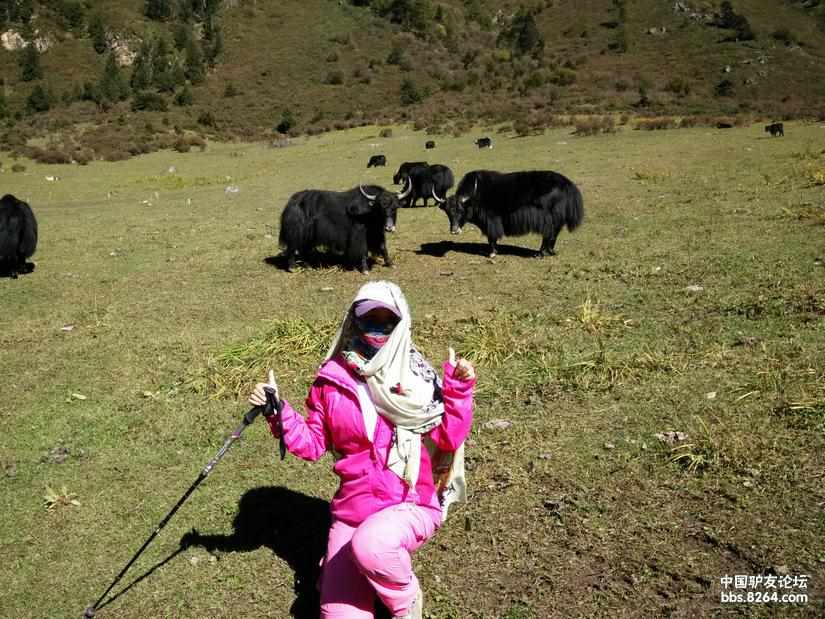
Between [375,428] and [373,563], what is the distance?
1.71 feet

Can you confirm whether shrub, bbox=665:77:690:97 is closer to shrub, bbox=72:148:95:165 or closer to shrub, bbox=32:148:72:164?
shrub, bbox=72:148:95:165

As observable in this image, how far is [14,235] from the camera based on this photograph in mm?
8688

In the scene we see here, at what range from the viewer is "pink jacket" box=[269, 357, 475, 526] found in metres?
2.70

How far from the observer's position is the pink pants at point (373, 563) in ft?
8.09

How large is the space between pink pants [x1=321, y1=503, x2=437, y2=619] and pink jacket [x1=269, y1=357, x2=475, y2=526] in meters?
0.07

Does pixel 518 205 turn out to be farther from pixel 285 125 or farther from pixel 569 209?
pixel 285 125

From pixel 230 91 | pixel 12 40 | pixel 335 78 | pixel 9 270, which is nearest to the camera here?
pixel 9 270

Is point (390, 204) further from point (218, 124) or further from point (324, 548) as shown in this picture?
point (218, 124)

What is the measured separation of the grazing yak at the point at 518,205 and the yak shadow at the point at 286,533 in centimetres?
600

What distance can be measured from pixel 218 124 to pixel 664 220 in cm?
3101

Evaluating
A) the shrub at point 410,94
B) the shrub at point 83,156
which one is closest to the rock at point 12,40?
the shrub at point 83,156

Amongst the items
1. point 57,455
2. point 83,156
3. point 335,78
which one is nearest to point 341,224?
point 57,455

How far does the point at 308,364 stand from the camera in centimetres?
550

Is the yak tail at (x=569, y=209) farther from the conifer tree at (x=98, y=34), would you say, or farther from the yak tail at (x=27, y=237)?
the conifer tree at (x=98, y=34)
